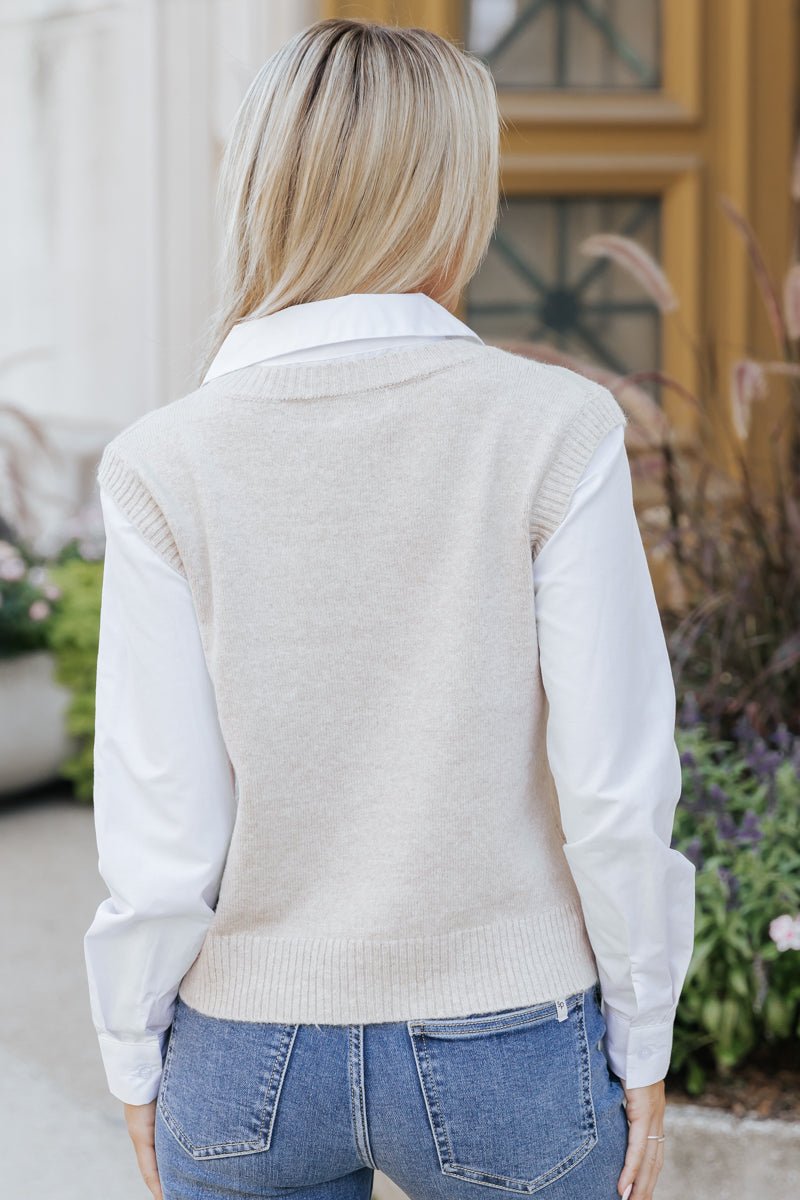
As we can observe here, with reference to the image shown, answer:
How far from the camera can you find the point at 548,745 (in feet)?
3.12

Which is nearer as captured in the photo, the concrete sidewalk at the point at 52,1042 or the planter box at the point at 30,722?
the concrete sidewalk at the point at 52,1042

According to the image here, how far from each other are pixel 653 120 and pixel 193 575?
2886 millimetres

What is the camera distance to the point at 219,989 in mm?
965

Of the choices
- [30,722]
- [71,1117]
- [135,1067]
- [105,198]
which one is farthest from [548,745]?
[105,198]

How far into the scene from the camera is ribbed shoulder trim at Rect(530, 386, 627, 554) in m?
0.89

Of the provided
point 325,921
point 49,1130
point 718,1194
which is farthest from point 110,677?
point 49,1130

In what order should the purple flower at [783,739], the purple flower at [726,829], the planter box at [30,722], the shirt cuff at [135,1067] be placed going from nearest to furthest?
the shirt cuff at [135,1067] < the purple flower at [726,829] < the purple flower at [783,739] < the planter box at [30,722]

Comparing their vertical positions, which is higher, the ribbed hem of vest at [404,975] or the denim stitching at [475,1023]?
the ribbed hem of vest at [404,975]

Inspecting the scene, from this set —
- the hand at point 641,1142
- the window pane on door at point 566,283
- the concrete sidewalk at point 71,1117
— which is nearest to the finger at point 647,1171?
the hand at point 641,1142

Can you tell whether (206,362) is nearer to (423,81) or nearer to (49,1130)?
(423,81)

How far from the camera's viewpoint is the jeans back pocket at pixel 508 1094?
0.90 meters

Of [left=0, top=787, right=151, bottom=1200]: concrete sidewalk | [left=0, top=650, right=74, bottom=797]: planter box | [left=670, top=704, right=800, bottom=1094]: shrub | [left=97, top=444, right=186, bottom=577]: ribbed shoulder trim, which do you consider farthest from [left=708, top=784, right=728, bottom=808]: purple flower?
[left=0, top=650, right=74, bottom=797]: planter box

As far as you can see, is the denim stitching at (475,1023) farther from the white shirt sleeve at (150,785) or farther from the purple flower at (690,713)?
the purple flower at (690,713)

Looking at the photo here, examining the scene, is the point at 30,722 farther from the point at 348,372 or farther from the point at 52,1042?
the point at 348,372
